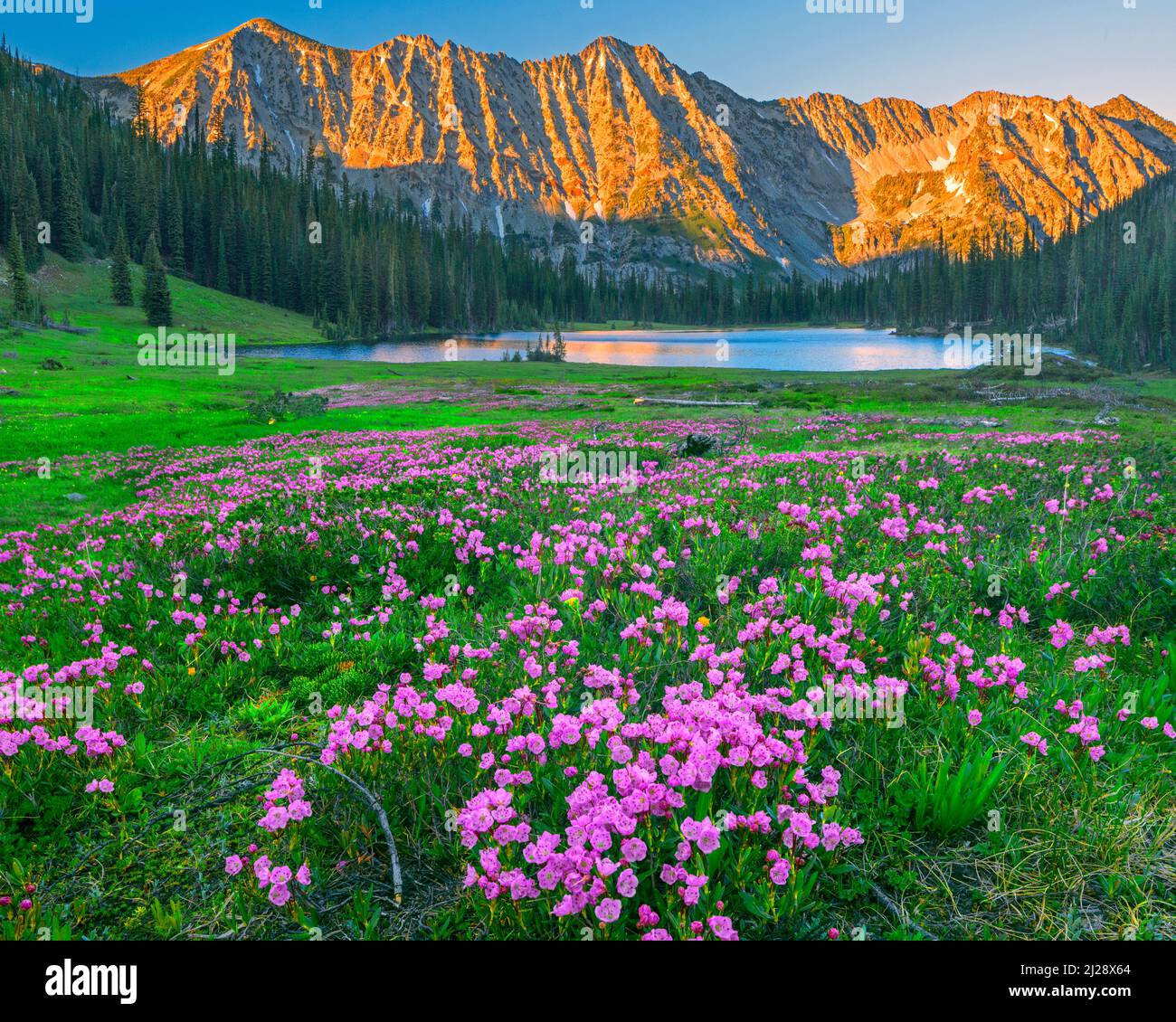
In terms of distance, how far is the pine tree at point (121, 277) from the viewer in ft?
341

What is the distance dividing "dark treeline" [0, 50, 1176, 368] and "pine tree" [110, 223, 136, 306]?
3150mm

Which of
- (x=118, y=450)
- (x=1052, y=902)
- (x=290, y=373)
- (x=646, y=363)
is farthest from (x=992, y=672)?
(x=646, y=363)

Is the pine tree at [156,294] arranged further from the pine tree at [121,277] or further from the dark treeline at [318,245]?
the pine tree at [121,277]

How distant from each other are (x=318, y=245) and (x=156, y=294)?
1957 inches

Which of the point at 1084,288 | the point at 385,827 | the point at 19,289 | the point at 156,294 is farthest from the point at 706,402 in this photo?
the point at 1084,288

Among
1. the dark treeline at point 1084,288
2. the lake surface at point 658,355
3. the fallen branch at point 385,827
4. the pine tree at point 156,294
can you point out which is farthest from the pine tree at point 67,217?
the dark treeline at point 1084,288

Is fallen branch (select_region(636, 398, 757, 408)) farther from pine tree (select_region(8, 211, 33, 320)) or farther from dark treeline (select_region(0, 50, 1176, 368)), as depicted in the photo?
dark treeline (select_region(0, 50, 1176, 368))

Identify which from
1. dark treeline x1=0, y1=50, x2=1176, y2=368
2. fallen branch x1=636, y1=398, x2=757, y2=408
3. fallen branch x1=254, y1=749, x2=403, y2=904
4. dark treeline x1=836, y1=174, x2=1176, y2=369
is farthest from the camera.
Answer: dark treeline x1=0, y1=50, x2=1176, y2=368

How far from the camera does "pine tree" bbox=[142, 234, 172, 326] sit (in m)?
96.4

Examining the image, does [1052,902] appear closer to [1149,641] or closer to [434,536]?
[1149,641]

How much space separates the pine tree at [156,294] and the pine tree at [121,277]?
27.3 ft

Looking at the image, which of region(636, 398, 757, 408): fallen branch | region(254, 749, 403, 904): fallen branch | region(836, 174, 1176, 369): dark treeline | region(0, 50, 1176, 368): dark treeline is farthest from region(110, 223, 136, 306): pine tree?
region(836, 174, 1176, 369): dark treeline

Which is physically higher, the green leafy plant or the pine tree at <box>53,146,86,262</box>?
the pine tree at <box>53,146,86,262</box>
